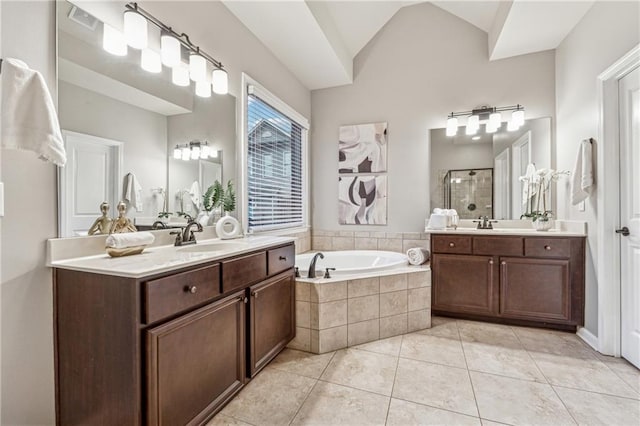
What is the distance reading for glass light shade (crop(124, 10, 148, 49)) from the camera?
4.97ft

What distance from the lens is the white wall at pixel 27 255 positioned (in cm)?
113

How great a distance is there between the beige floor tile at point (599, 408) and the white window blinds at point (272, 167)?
236 centimetres

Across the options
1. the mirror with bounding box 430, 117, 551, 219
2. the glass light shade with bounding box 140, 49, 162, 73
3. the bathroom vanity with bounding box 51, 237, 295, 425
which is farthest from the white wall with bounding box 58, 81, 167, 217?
the mirror with bounding box 430, 117, 551, 219

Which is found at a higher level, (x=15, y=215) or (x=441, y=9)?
(x=441, y=9)

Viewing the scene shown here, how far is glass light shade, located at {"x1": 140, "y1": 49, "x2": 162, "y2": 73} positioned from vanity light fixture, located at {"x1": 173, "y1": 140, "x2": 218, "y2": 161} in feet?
1.51

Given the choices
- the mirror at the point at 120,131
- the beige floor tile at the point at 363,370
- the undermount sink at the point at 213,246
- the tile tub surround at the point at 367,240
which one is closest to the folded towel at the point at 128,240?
the mirror at the point at 120,131

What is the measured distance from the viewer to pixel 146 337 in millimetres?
1100

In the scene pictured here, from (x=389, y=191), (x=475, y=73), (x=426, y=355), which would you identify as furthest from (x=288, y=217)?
(x=475, y=73)

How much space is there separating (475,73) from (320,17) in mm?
1771

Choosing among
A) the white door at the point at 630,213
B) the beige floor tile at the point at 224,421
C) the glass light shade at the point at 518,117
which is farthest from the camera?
the glass light shade at the point at 518,117

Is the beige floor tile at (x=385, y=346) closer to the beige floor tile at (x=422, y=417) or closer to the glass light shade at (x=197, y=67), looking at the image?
the beige floor tile at (x=422, y=417)

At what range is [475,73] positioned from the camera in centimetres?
313

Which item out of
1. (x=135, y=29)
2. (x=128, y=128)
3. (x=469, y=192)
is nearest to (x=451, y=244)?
(x=469, y=192)

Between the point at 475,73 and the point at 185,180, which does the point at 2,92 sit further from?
the point at 475,73
